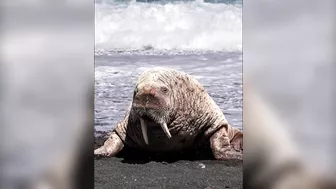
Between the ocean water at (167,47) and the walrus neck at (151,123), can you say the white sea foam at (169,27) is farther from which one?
the walrus neck at (151,123)

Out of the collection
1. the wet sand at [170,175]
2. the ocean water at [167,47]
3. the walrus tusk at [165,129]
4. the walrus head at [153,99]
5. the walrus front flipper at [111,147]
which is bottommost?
the wet sand at [170,175]

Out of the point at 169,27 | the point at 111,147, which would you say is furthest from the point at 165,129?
the point at 169,27

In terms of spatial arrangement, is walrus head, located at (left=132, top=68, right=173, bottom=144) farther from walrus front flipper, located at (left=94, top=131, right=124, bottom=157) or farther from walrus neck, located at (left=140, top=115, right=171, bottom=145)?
walrus front flipper, located at (left=94, top=131, right=124, bottom=157)

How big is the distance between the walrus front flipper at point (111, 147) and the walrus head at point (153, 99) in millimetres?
167

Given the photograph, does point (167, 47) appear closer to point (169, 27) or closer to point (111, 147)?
point (169, 27)

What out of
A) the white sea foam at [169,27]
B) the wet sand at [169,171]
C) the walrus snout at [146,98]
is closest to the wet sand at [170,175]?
the wet sand at [169,171]

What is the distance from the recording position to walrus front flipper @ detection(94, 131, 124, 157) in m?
3.25

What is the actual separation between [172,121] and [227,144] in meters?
0.34

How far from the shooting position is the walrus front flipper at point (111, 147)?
10.7ft

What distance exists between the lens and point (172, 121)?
10.7 feet

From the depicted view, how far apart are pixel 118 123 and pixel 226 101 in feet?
2.07
